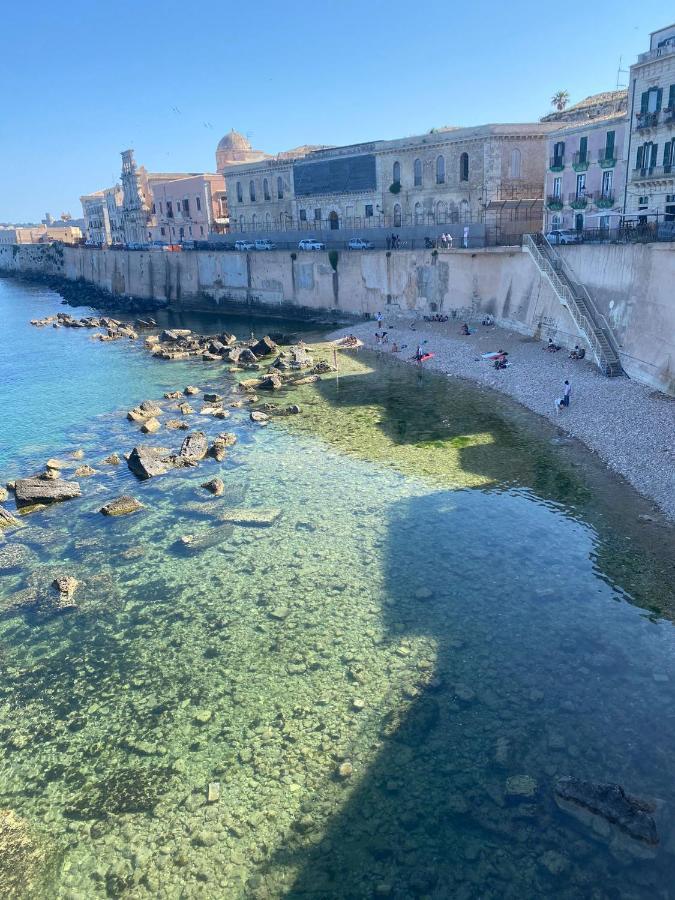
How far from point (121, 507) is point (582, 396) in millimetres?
16942

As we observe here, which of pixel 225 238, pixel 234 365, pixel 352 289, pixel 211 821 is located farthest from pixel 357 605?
pixel 225 238

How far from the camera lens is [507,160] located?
44.9 m

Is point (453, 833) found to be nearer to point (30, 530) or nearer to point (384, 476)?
point (384, 476)

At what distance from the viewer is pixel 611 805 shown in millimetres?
8883

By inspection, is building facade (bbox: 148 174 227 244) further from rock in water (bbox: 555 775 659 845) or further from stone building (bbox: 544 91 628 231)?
rock in water (bbox: 555 775 659 845)

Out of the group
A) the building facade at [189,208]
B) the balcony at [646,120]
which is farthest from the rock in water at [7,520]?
the building facade at [189,208]

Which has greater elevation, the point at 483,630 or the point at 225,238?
the point at 225,238

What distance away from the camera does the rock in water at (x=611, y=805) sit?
860 centimetres

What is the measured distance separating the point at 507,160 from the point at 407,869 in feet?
150

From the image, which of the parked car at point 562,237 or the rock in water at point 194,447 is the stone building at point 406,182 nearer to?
the parked car at point 562,237

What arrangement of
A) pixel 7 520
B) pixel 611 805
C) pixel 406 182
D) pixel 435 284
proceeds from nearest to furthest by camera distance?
pixel 611 805, pixel 7 520, pixel 435 284, pixel 406 182

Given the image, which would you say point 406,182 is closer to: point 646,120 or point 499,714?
point 646,120

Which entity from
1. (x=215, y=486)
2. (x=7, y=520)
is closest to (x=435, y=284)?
(x=215, y=486)

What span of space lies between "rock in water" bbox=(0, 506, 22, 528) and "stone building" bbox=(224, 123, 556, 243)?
37.5 meters
